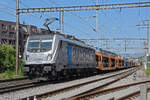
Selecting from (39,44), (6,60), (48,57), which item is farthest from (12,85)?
(6,60)

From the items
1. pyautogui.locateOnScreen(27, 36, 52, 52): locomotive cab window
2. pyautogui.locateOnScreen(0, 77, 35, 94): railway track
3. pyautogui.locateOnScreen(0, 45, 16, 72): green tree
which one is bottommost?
pyautogui.locateOnScreen(0, 77, 35, 94): railway track

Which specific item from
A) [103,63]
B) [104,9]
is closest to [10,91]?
[104,9]

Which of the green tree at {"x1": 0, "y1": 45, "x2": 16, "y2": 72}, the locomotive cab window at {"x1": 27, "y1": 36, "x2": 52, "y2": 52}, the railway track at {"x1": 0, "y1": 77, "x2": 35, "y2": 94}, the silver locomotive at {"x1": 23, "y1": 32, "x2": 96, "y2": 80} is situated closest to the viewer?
the railway track at {"x1": 0, "y1": 77, "x2": 35, "y2": 94}

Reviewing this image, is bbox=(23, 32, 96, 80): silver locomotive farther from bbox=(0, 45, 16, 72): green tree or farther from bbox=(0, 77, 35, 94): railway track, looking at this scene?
bbox=(0, 45, 16, 72): green tree

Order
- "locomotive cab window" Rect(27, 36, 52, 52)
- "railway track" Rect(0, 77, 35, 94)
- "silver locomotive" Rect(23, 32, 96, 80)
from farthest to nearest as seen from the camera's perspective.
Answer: "locomotive cab window" Rect(27, 36, 52, 52)
"silver locomotive" Rect(23, 32, 96, 80)
"railway track" Rect(0, 77, 35, 94)

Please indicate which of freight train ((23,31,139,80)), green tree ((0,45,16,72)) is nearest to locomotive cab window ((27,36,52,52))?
freight train ((23,31,139,80))

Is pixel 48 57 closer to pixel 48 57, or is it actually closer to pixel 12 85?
pixel 48 57

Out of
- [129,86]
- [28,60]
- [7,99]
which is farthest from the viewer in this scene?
[28,60]

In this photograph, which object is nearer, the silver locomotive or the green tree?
the silver locomotive

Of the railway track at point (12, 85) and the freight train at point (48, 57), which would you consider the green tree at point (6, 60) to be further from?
the freight train at point (48, 57)

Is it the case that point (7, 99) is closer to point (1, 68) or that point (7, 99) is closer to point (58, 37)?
point (58, 37)

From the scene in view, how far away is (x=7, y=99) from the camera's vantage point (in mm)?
10375

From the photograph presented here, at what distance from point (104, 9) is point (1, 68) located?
42.5 ft

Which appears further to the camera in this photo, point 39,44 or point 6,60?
point 6,60
